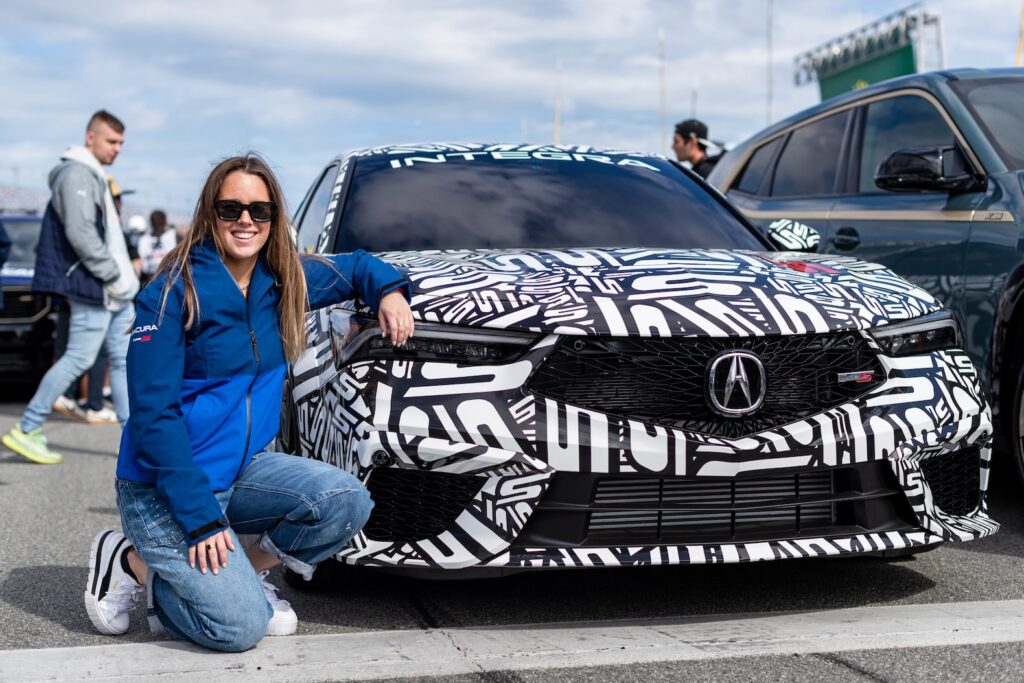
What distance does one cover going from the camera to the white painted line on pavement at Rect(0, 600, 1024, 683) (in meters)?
3.22

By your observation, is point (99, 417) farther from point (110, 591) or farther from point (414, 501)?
point (414, 501)

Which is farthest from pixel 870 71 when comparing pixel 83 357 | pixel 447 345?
pixel 447 345

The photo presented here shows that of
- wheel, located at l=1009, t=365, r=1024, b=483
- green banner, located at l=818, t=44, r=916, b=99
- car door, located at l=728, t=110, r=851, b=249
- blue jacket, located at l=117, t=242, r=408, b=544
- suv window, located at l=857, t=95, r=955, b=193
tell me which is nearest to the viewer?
blue jacket, located at l=117, t=242, r=408, b=544

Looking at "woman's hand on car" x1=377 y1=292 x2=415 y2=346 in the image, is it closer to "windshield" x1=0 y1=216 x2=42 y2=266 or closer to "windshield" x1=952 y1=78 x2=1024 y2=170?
"windshield" x1=952 y1=78 x2=1024 y2=170

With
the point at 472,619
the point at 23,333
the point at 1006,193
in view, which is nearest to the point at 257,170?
the point at 472,619

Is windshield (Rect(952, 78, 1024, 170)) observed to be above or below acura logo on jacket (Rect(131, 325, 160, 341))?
above

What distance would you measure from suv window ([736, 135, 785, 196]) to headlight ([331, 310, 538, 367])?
4.32 meters

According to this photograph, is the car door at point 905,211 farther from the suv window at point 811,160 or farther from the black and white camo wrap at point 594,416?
the black and white camo wrap at point 594,416

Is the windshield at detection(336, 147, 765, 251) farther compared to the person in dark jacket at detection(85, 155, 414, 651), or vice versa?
the windshield at detection(336, 147, 765, 251)

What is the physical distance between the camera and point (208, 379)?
3508 mm

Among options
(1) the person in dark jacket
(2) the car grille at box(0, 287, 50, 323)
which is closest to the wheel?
(1) the person in dark jacket

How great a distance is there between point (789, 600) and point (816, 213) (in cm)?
305

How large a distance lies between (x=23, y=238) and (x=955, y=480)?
1017 cm

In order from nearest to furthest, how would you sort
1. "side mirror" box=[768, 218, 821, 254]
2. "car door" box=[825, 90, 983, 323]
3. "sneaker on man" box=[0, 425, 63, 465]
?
"side mirror" box=[768, 218, 821, 254] < "car door" box=[825, 90, 983, 323] < "sneaker on man" box=[0, 425, 63, 465]
